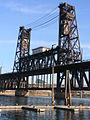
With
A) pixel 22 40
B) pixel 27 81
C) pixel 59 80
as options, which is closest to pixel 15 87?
pixel 27 81

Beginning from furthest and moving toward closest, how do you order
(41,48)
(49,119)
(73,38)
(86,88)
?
(41,48) < (73,38) < (86,88) < (49,119)

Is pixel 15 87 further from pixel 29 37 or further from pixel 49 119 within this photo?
pixel 49 119

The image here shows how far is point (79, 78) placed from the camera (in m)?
110

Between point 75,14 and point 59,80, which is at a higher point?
point 75,14

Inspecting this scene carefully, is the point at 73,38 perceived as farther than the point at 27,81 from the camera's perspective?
No

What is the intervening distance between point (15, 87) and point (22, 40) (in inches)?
1442

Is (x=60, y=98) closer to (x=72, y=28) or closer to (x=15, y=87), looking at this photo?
(x=72, y=28)

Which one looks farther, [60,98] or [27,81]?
[27,81]

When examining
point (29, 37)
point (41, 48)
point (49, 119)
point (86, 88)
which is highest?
point (29, 37)

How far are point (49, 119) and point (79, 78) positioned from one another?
Answer: 65.1 meters

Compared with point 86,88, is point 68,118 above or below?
below

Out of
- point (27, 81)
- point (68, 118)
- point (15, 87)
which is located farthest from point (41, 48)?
point (68, 118)

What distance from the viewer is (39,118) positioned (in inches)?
1828

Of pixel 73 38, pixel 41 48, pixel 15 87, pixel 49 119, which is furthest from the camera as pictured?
pixel 15 87
